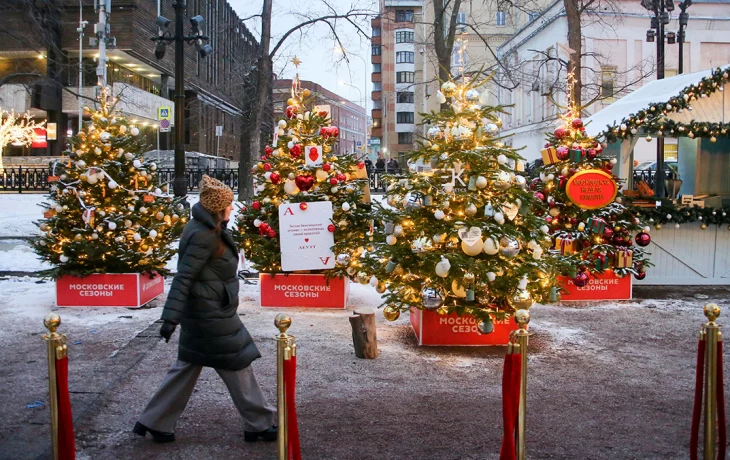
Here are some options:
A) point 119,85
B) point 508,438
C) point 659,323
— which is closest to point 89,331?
point 508,438

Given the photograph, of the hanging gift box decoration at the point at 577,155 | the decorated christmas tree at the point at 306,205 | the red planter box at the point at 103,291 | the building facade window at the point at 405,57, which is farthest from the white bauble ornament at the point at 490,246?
the building facade window at the point at 405,57

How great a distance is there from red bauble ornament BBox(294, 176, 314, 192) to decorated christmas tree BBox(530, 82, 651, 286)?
355 centimetres

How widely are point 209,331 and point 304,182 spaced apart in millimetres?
5485

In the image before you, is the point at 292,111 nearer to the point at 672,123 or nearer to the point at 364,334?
the point at 364,334

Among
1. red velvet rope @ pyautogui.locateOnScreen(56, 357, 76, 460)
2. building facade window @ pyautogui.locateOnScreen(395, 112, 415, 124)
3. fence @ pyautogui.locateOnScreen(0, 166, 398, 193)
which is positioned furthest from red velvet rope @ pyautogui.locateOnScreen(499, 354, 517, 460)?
building facade window @ pyautogui.locateOnScreen(395, 112, 415, 124)

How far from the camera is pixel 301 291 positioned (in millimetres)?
10445

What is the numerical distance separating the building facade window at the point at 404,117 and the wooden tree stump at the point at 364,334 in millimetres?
80225

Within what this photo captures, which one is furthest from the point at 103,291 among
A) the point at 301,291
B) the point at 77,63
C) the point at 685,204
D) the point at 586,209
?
the point at 77,63

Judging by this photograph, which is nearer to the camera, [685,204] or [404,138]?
[685,204]

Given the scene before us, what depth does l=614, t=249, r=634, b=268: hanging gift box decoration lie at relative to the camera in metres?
11.1

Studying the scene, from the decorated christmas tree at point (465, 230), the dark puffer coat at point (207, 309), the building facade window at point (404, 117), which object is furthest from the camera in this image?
the building facade window at point (404, 117)

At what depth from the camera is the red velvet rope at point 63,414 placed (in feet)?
13.0

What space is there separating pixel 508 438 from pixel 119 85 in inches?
1583

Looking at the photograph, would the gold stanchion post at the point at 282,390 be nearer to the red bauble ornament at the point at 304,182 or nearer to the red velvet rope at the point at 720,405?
the red velvet rope at the point at 720,405
